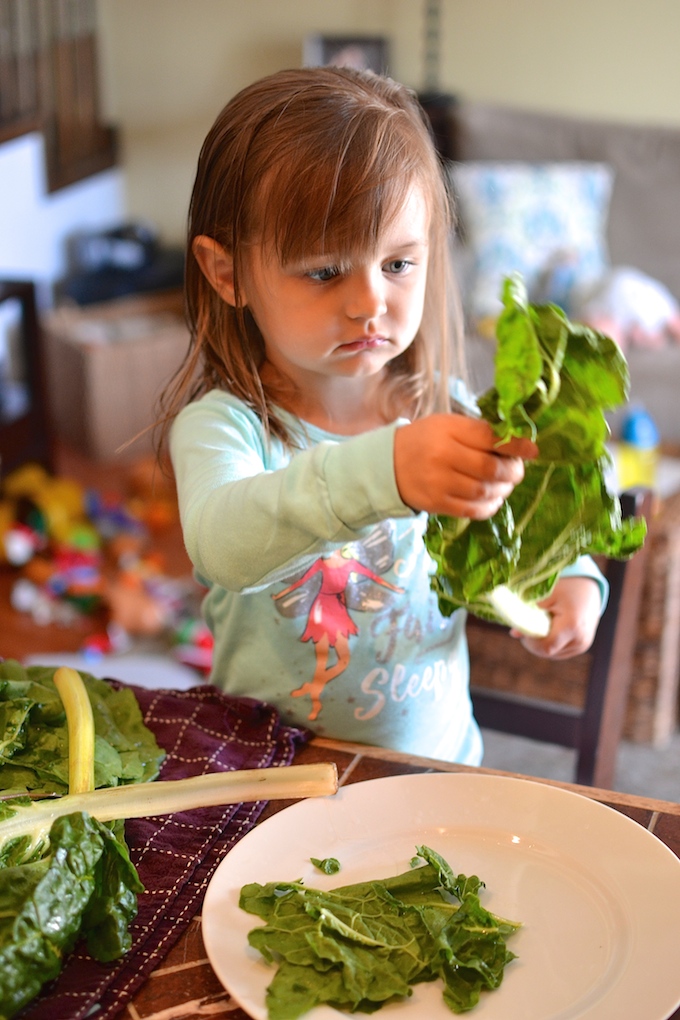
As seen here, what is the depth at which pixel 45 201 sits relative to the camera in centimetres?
422

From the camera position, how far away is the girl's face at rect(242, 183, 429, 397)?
95cm

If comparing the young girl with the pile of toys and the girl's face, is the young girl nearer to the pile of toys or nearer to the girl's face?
the girl's face

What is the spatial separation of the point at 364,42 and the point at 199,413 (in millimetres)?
3562

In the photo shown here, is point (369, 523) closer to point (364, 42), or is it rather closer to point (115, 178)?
point (364, 42)

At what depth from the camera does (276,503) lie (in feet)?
2.63

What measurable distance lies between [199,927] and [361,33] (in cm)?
416

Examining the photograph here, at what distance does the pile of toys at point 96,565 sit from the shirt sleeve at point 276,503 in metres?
1.62

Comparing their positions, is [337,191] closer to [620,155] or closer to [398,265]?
[398,265]

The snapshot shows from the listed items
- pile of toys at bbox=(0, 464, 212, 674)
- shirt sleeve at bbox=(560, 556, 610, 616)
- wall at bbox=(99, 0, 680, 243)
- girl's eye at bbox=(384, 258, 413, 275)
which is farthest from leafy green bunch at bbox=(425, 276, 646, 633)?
wall at bbox=(99, 0, 680, 243)

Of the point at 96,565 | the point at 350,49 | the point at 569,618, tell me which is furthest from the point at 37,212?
the point at 569,618

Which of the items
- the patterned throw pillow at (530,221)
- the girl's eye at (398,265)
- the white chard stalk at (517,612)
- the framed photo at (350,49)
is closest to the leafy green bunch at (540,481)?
the white chard stalk at (517,612)

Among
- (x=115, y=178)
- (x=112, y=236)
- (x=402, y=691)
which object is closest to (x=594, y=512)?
(x=402, y=691)

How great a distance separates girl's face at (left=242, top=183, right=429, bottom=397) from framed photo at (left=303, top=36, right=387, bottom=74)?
11.4 ft

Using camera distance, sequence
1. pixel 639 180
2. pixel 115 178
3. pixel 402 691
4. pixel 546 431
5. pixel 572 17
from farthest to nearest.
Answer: pixel 115 178
pixel 572 17
pixel 639 180
pixel 402 691
pixel 546 431
